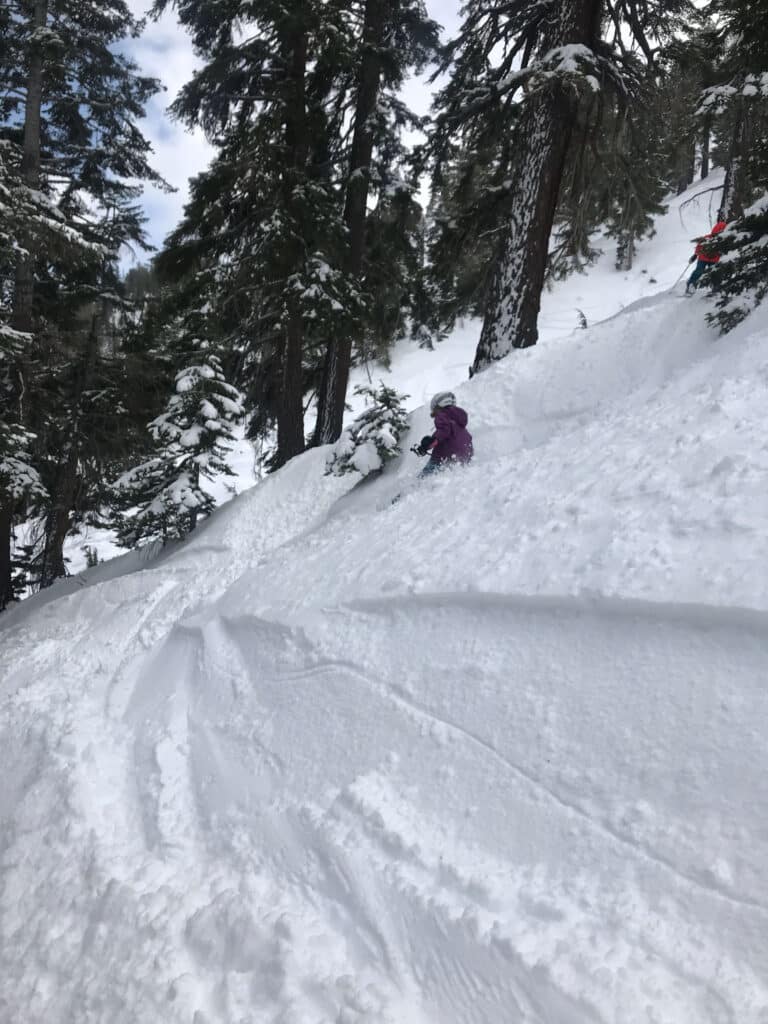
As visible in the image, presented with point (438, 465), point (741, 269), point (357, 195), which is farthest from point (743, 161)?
point (438, 465)

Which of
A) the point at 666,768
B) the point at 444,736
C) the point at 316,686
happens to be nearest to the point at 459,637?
the point at 444,736

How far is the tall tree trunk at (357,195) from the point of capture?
10.4 m

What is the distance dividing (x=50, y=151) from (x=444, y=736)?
13.8 metres

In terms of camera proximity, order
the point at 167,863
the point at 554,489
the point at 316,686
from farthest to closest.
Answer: the point at 554,489 → the point at 316,686 → the point at 167,863

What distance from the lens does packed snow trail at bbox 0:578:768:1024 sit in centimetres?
195

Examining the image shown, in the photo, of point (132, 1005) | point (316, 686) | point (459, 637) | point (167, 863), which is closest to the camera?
point (132, 1005)

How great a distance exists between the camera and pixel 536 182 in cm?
769

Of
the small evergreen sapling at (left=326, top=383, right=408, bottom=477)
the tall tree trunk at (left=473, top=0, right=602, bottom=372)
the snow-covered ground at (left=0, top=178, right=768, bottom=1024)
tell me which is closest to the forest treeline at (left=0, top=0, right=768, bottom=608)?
the tall tree trunk at (left=473, top=0, right=602, bottom=372)

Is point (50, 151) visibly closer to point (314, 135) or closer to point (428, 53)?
point (314, 135)

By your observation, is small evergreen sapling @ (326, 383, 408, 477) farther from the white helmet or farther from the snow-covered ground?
the snow-covered ground

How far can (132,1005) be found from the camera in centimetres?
225

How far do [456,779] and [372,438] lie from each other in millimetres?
5787

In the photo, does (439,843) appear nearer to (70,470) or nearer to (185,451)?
(185,451)

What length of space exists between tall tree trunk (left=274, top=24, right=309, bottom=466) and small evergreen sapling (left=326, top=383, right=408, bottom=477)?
8.80ft
